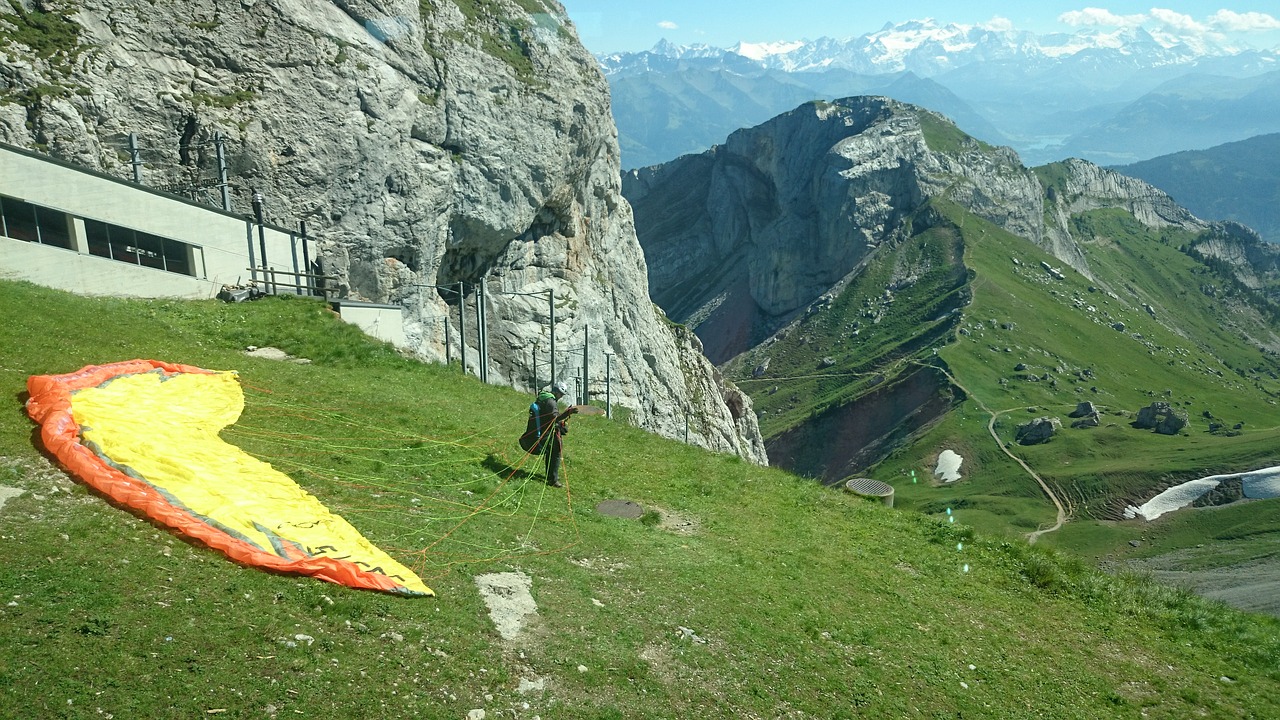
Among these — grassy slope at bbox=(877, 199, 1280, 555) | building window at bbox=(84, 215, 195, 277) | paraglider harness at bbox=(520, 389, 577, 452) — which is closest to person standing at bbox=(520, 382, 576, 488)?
paraglider harness at bbox=(520, 389, 577, 452)

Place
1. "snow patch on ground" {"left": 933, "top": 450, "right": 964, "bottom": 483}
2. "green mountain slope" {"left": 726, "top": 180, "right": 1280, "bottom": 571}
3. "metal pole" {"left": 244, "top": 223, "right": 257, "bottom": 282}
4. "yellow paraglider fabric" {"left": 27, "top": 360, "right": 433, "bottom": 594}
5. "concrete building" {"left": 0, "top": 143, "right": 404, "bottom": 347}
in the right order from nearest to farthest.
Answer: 1. "yellow paraglider fabric" {"left": 27, "top": 360, "right": 433, "bottom": 594}
2. "concrete building" {"left": 0, "top": 143, "right": 404, "bottom": 347}
3. "metal pole" {"left": 244, "top": 223, "right": 257, "bottom": 282}
4. "green mountain slope" {"left": 726, "top": 180, "right": 1280, "bottom": 571}
5. "snow patch on ground" {"left": 933, "top": 450, "right": 964, "bottom": 483}

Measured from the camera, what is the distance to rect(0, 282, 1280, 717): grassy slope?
10172mm

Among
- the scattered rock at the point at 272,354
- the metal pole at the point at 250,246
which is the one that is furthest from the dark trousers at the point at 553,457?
the metal pole at the point at 250,246

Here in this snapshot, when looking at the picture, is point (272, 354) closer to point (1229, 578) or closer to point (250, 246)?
point (250, 246)

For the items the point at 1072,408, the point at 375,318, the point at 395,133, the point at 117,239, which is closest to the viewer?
the point at 117,239

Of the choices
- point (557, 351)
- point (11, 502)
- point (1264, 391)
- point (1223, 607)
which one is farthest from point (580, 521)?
point (1264, 391)

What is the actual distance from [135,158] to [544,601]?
37.0 metres

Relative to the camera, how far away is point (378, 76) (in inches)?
2141

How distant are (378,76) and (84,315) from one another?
35969 mm

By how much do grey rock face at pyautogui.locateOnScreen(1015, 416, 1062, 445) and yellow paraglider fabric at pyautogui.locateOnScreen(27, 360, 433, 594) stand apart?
138787 mm

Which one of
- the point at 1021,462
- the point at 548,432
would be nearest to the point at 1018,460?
the point at 1021,462

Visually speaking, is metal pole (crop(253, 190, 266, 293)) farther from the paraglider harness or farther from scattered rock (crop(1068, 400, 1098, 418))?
scattered rock (crop(1068, 400, 1098, 418))

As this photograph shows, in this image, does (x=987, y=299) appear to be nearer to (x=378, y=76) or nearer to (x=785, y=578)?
(x=378, y=76)

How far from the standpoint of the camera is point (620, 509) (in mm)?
20281
